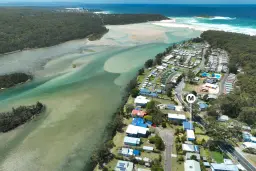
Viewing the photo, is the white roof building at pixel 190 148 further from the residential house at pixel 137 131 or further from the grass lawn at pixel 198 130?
the residential house at pixel 137 131

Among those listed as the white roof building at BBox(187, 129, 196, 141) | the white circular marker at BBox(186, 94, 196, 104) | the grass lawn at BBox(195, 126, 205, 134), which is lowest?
the grass lawn at BBox(195, 126, 205, 134)

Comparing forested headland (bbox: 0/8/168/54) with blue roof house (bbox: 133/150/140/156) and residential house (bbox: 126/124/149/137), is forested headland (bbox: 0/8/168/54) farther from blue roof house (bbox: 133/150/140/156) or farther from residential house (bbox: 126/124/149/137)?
blue roof house (bbox: 133/150/140/156)

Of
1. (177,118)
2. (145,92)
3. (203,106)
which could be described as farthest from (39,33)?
(203,106)

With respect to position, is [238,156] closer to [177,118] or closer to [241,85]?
[177,118]

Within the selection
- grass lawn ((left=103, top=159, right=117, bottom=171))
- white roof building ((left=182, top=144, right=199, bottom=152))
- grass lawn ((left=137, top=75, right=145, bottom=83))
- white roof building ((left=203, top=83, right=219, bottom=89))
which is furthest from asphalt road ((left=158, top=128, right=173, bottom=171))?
grass lawn ((left=137, top=75, right=145, bottom=83))

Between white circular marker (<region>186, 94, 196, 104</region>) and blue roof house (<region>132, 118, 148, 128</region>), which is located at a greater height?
white circular marker (<region>186, 94, 196, 104</region>)
